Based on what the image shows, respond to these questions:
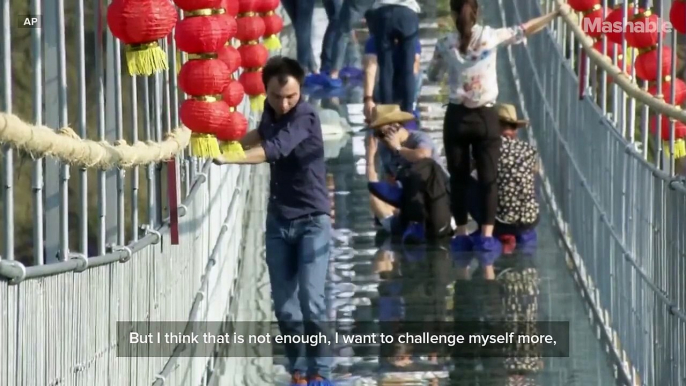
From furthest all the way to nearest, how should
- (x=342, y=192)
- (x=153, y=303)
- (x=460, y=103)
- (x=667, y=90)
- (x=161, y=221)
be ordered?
(x=342, y=192) < (x=460, y=103) < (x=667, y=90) < (x=161, y=221) < (x=153, y=303)

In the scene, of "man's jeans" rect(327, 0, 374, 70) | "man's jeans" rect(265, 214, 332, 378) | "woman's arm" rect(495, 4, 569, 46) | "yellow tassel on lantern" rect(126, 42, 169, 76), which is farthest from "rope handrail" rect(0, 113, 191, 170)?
"man's jeans" rect(327, 0, 374, 70)

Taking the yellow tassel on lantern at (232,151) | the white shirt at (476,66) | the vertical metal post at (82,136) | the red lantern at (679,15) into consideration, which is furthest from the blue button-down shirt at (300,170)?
the white shirt at (476,66)

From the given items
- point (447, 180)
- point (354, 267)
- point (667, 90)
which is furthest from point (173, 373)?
point (447, 180)

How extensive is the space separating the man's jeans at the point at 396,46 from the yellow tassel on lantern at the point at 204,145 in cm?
696

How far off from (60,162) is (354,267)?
6652mm

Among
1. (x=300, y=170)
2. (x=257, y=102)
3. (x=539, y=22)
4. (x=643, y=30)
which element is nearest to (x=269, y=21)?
(x=257, y=102)

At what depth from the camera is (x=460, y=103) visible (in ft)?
39.3

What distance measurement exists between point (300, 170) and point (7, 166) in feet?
13.8

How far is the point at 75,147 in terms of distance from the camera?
5.37 m

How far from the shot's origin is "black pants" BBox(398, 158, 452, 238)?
40.7 ft

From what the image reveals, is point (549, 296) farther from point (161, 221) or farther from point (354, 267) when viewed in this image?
point (161, 221)

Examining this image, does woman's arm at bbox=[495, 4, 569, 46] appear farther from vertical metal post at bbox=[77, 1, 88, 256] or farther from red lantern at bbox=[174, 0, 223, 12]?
vertical metal post at bbox=[77, 1, 88, 256]

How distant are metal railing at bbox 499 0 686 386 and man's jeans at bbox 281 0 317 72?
328cm

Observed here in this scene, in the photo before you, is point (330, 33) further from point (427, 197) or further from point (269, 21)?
point (269, 21)
